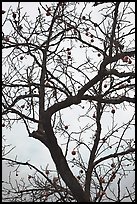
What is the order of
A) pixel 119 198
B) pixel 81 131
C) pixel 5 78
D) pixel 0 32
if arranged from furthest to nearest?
pixel 81 131 < pixel 5 78 < pixel 119 198 < pixel 0 32

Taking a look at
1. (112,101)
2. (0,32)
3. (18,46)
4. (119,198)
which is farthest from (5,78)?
(119,198)

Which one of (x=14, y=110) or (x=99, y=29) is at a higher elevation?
(x=99, y=29)

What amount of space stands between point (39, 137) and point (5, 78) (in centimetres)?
110

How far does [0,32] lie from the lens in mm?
4312

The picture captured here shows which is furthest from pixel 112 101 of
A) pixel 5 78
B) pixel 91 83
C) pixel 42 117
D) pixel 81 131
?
pixel 5 78

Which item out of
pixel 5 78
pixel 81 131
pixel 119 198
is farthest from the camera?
pixel 81 131

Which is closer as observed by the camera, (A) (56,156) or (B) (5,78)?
(A) (56,156)

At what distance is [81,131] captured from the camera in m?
5.62

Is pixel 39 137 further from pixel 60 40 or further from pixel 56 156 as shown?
pixel 60 40

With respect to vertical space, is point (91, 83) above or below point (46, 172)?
above

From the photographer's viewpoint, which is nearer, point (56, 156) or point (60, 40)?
point (56, 156)

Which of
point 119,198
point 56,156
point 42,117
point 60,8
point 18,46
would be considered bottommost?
point 119,198

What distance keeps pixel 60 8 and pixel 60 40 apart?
0.46 m

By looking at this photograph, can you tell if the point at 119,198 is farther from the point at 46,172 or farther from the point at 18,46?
the point at 18,46
